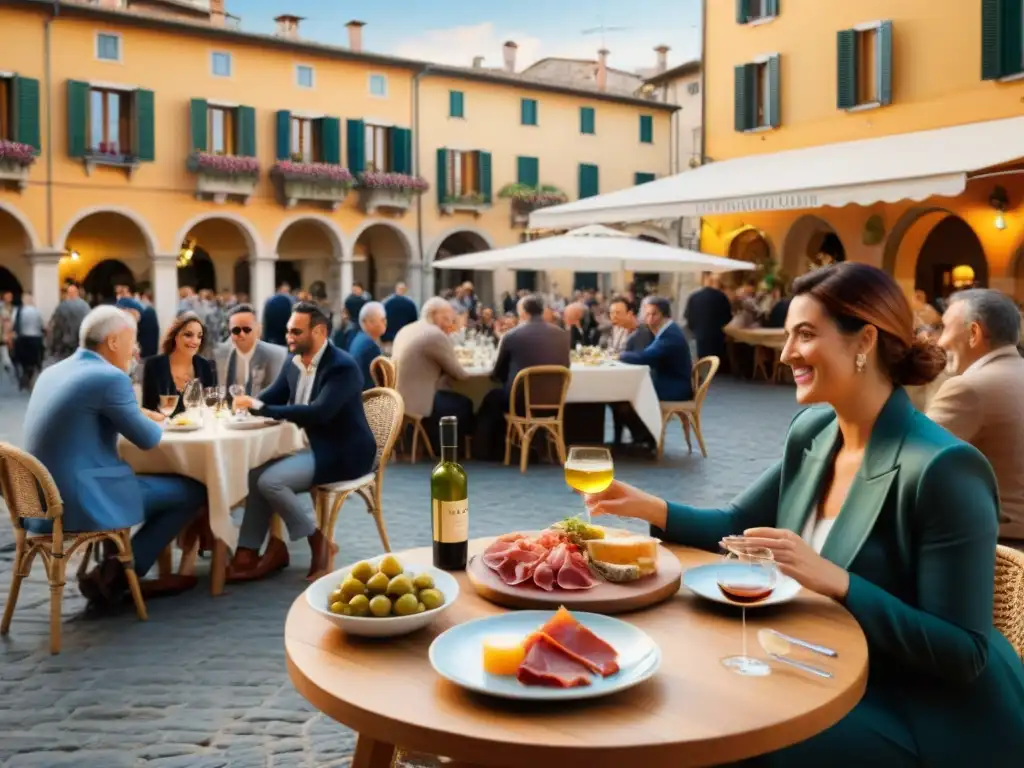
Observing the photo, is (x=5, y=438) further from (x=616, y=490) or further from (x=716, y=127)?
(x=716, y=127)

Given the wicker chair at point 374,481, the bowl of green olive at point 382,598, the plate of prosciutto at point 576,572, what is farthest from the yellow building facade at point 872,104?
the bowl of green olive at point 382,598

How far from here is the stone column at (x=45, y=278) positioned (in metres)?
21.2

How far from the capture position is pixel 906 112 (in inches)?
598

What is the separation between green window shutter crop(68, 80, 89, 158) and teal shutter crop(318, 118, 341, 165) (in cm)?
527

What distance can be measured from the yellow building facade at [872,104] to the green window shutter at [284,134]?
32.0 feet

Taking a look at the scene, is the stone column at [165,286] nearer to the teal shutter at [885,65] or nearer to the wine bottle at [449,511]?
the teal shutter at [885,65]

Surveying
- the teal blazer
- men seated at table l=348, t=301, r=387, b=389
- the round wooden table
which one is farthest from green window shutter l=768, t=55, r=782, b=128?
the round wooden table

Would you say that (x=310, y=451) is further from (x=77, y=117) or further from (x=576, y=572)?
(x=77, y=117)

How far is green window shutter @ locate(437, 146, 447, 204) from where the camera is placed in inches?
1061

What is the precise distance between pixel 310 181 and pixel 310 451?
1996 cm

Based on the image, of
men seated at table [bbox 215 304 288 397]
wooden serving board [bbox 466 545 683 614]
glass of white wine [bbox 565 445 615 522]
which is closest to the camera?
wooden serving board [bbox 466 545 683 614]

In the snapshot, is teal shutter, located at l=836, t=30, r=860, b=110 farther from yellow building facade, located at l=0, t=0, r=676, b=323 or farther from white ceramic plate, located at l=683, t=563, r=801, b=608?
white ceramic plate, located at l=683, t=563, r=801, b=608

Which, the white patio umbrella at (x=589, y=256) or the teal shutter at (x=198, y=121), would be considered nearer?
the white patio umbrella at (x=589, y=256)

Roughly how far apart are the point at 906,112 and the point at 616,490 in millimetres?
14404
